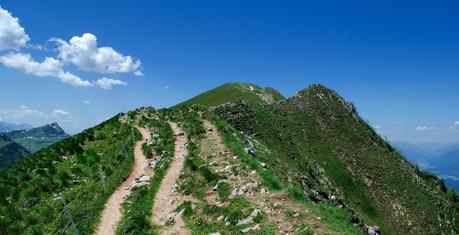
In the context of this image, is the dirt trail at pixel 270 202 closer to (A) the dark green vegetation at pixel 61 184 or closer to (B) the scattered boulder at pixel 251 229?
(B) the scattered boulder at pixel 251 229

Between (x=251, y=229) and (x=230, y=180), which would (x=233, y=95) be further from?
(x=251, y=229)

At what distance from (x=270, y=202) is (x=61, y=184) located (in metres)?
17.5

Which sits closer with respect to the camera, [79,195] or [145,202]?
[145,202]

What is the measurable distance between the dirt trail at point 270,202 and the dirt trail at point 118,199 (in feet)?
17.4

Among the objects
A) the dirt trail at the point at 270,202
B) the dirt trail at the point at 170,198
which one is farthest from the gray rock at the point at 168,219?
the dirt trail at the point at 270,202

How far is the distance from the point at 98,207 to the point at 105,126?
35906 mm

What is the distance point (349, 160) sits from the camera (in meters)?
60.8

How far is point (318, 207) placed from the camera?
20.1 metres

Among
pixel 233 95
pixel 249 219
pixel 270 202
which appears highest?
pixel 233 95

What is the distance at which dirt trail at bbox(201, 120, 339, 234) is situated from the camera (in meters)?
17.4

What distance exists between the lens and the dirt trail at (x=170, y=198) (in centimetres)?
1952

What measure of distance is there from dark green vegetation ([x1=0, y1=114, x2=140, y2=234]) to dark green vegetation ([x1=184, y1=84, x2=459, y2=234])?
62.6 feet

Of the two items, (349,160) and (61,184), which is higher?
(349,160)

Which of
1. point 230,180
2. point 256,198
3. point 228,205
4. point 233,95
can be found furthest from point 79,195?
point 233,95
